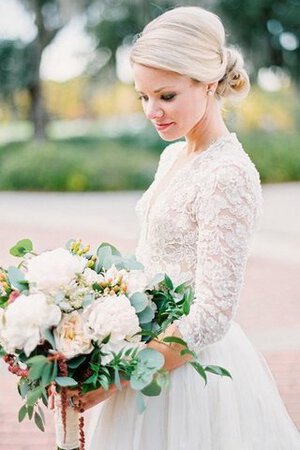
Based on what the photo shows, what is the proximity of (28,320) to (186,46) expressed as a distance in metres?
0.81

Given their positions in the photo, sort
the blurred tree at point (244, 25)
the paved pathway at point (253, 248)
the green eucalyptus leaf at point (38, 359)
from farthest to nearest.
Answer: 1. the blurred tree at point (244, 25)
2. the paved pathway at point (253, 248)
3. the green eucalyptus leaf at point (38, 359)

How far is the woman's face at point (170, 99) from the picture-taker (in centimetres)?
183

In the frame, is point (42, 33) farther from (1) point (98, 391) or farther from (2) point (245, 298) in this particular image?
(1) point (98, 391)

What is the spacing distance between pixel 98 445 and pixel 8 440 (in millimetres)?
2035

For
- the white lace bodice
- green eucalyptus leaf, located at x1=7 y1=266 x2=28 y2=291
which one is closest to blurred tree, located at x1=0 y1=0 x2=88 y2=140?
the white lace bodice

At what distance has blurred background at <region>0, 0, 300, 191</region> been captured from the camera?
1827cm

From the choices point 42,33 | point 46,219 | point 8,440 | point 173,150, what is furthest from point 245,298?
point 42,33

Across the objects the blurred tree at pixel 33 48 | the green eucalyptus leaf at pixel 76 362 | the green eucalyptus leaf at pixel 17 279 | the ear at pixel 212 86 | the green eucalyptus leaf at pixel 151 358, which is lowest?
the blurred tree at pixel 33 48

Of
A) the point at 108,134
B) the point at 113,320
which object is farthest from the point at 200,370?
the point at 108,134

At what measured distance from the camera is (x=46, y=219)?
41.5 feet

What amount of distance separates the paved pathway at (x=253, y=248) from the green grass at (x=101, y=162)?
691mm

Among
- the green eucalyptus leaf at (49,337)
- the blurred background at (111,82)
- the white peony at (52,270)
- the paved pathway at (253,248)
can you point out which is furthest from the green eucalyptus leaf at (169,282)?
the blurred background at (111,82)

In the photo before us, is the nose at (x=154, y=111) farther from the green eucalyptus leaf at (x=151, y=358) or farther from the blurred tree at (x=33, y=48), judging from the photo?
the blurred tree at (x=33, y=48)

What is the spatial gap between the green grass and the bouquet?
1617 cm
